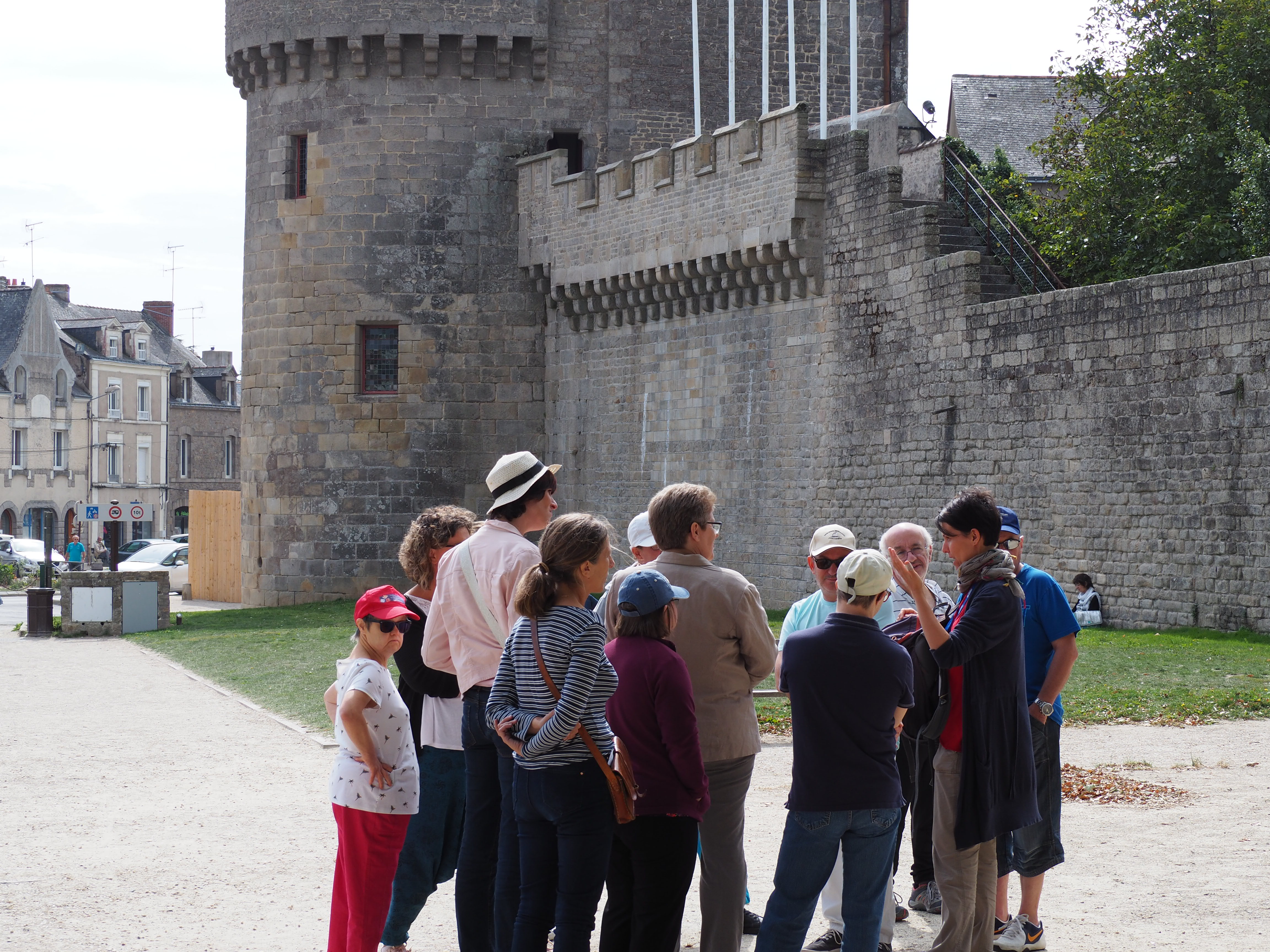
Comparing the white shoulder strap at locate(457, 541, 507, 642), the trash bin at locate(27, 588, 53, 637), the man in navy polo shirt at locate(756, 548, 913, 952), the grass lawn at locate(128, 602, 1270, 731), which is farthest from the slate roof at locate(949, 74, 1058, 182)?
the man in navy polo shirt at locate(756, 548, 913, 952)

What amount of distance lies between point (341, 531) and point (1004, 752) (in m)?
19.5

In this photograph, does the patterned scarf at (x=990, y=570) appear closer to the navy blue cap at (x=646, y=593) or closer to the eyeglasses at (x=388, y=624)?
the navy blue cap at (x=646, y=593)

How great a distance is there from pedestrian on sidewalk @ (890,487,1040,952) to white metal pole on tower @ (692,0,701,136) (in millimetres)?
18230

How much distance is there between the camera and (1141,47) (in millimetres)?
23688

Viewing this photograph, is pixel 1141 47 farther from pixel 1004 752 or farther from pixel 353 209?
pixel 1004 752

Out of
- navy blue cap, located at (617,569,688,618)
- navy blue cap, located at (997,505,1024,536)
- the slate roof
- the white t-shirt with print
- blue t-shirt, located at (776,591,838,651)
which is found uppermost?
the slate roof

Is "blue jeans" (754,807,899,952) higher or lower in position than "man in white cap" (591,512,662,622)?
lower

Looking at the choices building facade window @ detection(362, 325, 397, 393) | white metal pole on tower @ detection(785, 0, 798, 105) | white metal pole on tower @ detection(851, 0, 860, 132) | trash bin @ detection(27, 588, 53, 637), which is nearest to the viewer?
trash bin @ detection(27, 588, 53, 637)

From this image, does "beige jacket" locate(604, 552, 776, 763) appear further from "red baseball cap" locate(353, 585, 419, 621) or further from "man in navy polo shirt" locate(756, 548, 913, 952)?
"red baseball cap" locate(353, 585, 419, 621)

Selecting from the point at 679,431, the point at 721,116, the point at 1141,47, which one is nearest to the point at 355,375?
the point at 679,431

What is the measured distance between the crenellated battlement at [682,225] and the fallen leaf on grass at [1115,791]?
11405 mm

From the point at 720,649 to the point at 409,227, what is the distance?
1942 centimetres

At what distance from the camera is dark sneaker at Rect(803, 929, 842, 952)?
18.5 ft

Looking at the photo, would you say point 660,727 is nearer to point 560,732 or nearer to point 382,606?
point 560,732
